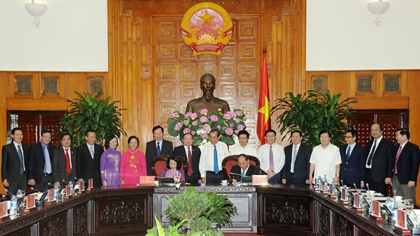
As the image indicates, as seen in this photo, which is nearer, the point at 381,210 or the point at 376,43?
the point at 381,210

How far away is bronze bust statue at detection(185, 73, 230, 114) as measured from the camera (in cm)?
888

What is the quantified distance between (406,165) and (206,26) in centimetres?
458

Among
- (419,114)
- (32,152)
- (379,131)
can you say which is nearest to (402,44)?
(419,114)

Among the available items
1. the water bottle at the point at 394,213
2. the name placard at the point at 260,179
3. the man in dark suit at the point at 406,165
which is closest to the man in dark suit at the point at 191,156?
the name placard at the point at 260,179

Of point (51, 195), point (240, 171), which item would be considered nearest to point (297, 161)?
point (240, 171)

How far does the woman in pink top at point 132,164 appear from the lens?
705 cm

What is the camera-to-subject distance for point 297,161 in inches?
283

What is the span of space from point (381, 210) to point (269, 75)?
584 cm

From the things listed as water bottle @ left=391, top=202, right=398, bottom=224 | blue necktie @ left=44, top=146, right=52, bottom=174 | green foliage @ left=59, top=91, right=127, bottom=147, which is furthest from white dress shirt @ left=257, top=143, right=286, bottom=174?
water bottle @ left=391, top=202, right=398, bottom=224

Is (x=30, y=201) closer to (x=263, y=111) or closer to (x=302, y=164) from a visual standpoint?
(x=302, y=164)

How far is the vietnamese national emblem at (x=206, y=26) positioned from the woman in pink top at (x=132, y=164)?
10.3 ft

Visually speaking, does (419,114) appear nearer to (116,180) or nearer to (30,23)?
(116,180)

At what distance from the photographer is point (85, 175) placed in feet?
22.9

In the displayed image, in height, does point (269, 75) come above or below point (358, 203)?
above
